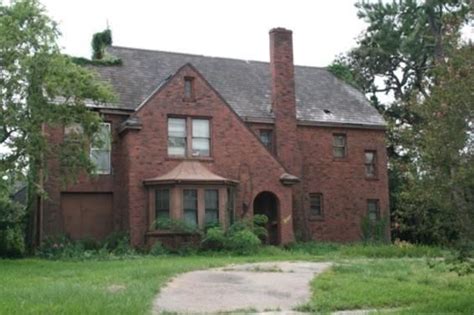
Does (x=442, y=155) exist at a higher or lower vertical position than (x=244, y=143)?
lower

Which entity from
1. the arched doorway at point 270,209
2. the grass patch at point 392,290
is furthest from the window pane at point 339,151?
the grass patch at point 392,290

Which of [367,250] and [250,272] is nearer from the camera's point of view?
[250,272]

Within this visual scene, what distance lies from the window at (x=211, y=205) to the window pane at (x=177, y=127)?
276 centimetres

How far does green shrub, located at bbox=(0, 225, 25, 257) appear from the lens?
27.1 meters

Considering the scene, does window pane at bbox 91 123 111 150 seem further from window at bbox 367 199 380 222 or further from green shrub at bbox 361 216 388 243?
window at bbox 367 199 380 222

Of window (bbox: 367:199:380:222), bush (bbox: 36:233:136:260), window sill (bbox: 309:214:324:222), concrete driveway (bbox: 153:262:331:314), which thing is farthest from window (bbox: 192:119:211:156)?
window (bbox: 367:199:380:222)

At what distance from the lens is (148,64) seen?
33500 millimetres

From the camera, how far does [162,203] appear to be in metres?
27.9

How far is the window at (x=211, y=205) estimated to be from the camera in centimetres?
2796

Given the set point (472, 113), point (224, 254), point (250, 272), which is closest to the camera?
point (472, 113)

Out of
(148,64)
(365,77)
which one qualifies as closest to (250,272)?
(148,64)

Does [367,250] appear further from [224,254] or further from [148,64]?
[148,64]

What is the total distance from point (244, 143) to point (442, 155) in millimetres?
17395

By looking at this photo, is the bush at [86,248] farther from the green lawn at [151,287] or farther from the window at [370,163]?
the window at [370,163]
